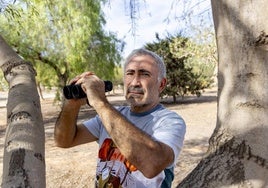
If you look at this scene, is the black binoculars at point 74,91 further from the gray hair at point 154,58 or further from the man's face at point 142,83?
the gray hair at point 154,58

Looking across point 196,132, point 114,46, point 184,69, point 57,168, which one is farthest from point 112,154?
point 184,69

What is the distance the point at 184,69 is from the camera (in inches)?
875

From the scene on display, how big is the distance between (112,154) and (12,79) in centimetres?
60

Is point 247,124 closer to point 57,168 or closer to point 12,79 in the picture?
point 12,79

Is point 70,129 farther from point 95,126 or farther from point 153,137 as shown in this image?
point 153,137

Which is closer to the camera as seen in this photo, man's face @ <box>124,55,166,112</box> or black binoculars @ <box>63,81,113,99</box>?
black binoculars @ <box>63,81,113,99</box>

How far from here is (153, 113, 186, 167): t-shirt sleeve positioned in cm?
140

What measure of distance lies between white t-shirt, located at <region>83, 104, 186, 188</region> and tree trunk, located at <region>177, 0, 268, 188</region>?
6.4 inches

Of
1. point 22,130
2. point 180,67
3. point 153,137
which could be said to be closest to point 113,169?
point 153,137

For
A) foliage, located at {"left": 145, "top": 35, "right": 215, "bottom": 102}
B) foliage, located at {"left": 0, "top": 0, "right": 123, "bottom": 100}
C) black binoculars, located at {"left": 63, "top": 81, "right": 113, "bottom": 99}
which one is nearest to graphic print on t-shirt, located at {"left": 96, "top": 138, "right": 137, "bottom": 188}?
black binoculars, located at {"left": 63, "top": 81, "right": 113, "bottom": 99}

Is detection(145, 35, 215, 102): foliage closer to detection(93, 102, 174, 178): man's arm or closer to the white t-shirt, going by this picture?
the white t-shirt

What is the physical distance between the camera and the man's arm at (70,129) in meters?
1.65

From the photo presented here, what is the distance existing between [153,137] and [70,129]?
51cm

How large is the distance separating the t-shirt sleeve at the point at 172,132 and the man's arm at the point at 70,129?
0.36 m
